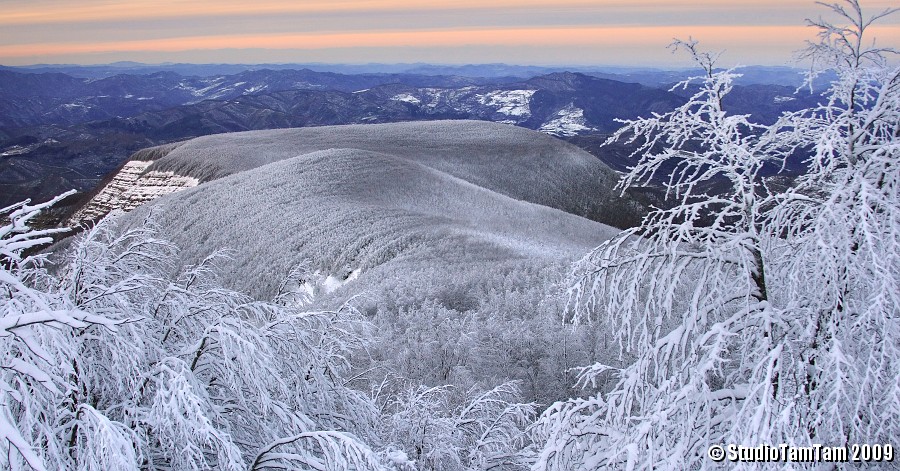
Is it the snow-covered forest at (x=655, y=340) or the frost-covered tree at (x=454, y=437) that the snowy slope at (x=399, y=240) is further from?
the frost-covered tree at (x=454, y=437)

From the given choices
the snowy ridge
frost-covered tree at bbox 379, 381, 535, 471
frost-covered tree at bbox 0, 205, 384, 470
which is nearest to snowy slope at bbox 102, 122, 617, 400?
the snowy ridge

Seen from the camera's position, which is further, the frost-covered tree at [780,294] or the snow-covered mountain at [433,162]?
the snow-covered mountain at [433,162]

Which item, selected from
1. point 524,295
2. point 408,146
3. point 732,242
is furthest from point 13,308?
point 408,146

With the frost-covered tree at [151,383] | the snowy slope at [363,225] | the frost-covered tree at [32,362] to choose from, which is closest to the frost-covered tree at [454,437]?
the frost-covered tree at [151,383]

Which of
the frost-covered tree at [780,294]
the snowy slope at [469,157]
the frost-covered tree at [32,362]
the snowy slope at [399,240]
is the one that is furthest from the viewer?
the snowy slope at [469,157]

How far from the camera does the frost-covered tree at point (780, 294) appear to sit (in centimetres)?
366

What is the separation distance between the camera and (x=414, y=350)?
1297cm

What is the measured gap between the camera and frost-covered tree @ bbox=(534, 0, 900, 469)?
3656 mm

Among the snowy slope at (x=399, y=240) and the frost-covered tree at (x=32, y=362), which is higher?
the frost-covered tree at (x=32, y=362)

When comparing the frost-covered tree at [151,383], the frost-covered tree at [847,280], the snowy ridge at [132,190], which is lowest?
the snowy ridge at [132,190]

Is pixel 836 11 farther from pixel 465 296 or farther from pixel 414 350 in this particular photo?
pixel 465 296

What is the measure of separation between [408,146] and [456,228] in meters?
44.2

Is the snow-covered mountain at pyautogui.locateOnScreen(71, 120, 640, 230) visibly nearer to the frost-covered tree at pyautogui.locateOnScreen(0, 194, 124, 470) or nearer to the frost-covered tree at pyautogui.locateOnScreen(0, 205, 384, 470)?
the frost-covered tree at pyautogui.locateOnScreen(0, 205, 384, 470)

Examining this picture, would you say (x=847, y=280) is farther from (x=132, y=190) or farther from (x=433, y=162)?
(x=132, y=190)
